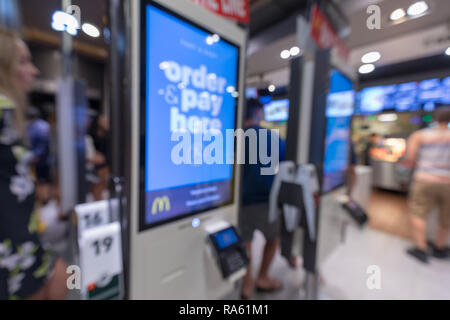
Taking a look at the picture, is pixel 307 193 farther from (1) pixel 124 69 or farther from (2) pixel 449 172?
(1) pixel 124 69

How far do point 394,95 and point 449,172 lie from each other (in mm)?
473

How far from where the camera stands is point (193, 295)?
0.78 m

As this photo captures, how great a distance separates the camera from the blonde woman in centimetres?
63

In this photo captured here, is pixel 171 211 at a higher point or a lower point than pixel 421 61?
lower

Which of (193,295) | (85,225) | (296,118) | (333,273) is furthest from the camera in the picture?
(333,273)

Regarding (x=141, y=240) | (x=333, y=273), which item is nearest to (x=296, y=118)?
(x=141, y=240)

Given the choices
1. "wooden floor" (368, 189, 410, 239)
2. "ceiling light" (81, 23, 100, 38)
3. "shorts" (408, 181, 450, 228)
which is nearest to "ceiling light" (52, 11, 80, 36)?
"ceiling light" (81, 23, 100, 38)

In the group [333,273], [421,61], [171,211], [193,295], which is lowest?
[333,273]

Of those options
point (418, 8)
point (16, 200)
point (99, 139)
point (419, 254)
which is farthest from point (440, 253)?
point (99, 139)

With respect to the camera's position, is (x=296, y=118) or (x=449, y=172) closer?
(x=449, y=172)

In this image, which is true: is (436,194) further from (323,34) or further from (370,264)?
(323,34)

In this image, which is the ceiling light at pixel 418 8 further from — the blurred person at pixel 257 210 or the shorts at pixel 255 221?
the shorts at pixel 255 221

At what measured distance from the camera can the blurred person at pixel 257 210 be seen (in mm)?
767

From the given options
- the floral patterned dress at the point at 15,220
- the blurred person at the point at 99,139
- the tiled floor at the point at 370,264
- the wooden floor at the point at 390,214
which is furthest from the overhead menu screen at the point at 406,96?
the blurred person at the point at 99,139
